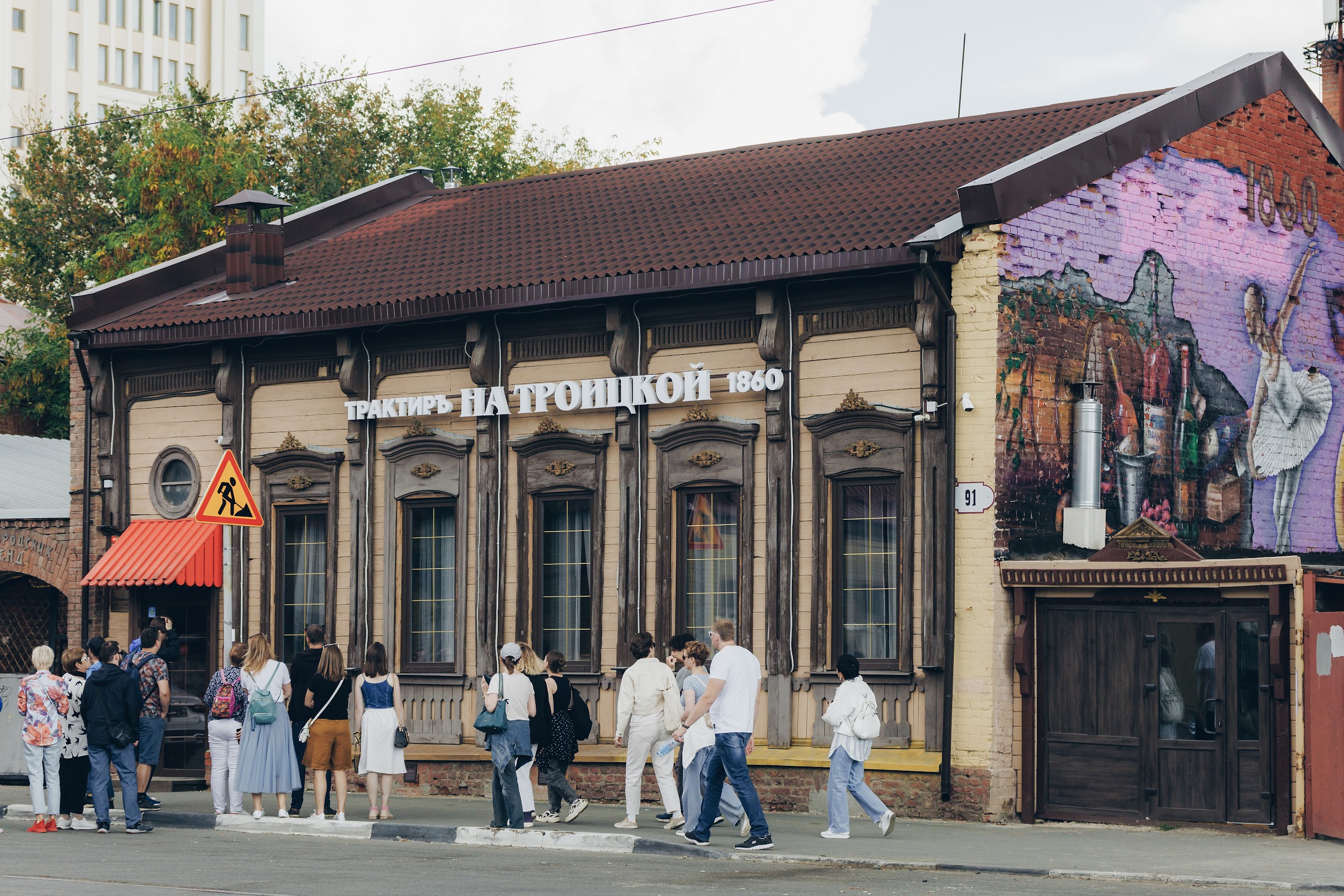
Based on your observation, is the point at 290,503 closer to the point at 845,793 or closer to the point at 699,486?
the point at 699,486

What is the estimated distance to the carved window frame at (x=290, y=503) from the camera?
22109 millimetres

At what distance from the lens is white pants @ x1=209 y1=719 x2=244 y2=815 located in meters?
17.3

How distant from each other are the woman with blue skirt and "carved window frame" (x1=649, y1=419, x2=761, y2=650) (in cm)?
347

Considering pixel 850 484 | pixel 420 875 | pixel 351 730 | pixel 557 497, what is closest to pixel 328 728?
pixel 351 730

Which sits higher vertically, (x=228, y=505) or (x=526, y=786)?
(x=228, y=505)

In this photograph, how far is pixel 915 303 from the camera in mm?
17969

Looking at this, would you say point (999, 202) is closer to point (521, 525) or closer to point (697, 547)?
point (697, 547)

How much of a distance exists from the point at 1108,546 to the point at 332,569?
933 cm

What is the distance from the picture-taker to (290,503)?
22.5 meters

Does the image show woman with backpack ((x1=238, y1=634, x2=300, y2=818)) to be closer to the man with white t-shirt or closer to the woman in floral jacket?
the woman in floral jacket

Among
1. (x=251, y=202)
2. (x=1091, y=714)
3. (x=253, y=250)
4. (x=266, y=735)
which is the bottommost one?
(x=266, y=735)

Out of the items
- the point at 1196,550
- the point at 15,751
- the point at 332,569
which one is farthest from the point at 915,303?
the point at 15,751

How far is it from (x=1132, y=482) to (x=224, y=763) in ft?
30.1

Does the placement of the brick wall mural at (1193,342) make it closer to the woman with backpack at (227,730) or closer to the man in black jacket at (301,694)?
the man in black jacket at (301,694)
